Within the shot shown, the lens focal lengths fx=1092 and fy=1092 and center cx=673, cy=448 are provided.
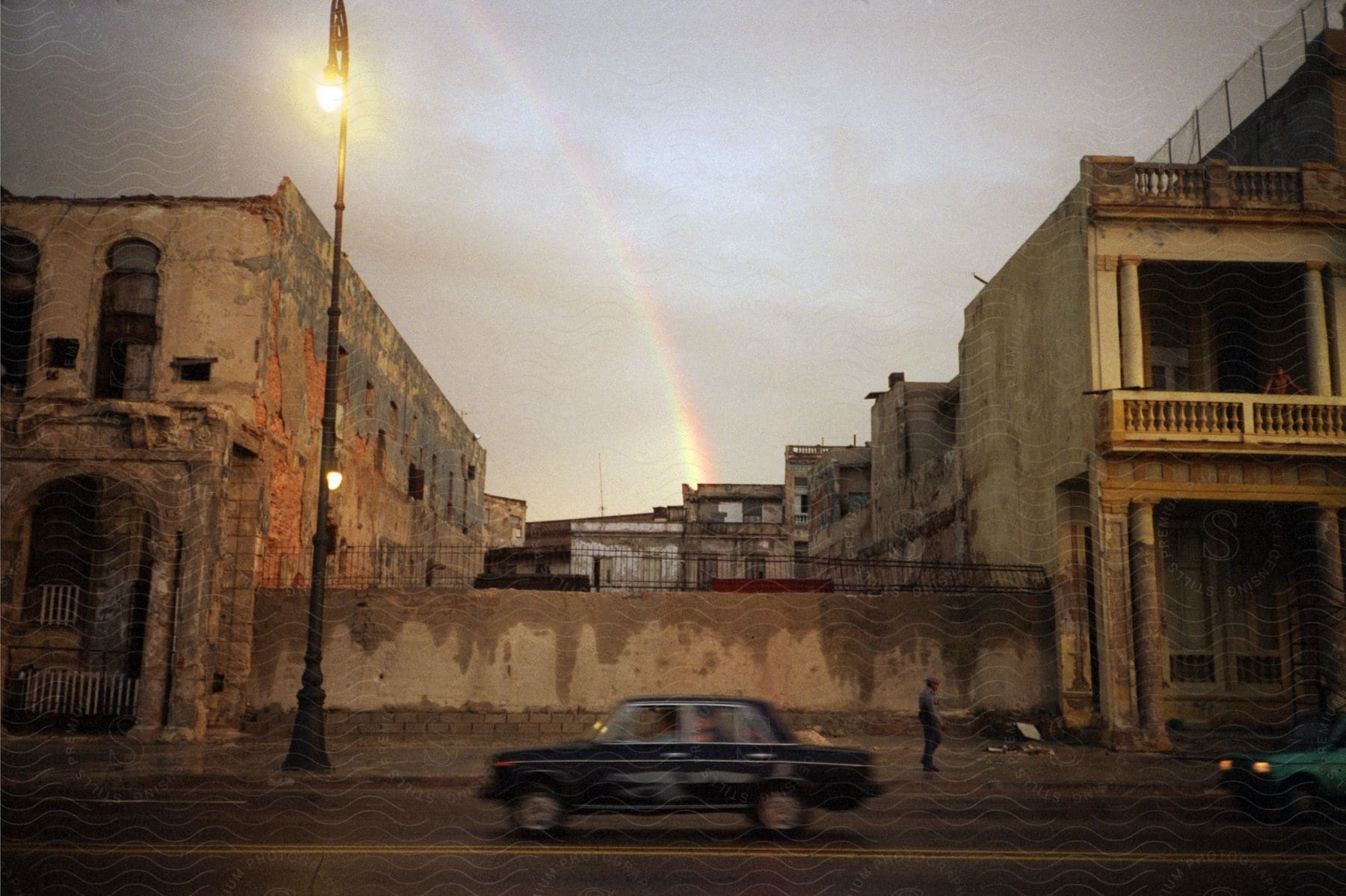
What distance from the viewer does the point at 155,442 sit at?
739 inches

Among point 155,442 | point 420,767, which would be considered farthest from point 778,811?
point 155,442

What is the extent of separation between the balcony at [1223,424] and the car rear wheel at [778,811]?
11.9 meters

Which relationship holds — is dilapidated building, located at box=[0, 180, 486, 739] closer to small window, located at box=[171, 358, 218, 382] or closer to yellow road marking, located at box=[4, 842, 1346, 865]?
small window, located at box=[171, 358, 218, 382]

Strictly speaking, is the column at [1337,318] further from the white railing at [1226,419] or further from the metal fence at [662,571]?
the metal fence at [662,571]

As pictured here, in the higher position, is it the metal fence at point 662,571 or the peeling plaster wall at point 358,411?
the peeling plaster wall at point 358,411

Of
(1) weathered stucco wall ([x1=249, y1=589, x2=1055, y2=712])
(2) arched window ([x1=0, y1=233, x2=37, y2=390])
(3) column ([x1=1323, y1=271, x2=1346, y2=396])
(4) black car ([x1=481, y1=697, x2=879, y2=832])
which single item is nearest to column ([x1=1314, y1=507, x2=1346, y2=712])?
(3) column ([x1=1323, y1=271, x2=1346, y2=396])

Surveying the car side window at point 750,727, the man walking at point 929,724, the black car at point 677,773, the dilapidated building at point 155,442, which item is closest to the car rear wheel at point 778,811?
the black car at point 677,773

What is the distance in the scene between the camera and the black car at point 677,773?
956 centimetres

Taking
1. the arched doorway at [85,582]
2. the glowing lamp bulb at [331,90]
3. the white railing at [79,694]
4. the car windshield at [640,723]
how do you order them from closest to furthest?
the car windshield at [640,723] → the glowing lamp bulb at [331,90] → the white railing at [79,694] → the arched doorway at [85,582]

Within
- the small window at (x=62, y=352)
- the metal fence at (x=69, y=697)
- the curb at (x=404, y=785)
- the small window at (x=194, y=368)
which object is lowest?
the curb at (x=404, y=785)

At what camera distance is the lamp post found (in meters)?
14.8

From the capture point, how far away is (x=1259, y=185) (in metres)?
20.3

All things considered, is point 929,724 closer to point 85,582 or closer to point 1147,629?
point 1147,629

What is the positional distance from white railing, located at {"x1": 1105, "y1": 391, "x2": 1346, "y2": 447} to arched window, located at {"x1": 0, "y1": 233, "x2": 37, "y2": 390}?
20.7 meters
